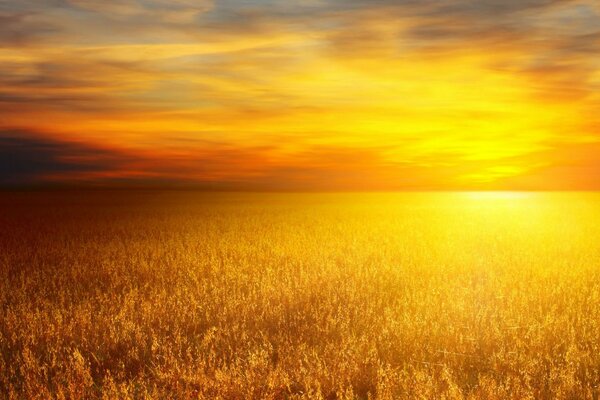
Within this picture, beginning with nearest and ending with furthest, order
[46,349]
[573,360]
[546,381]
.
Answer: [546,381] → [573,360] → [46,349]

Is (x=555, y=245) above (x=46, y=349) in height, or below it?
below

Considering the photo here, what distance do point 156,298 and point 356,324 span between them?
12.3ft

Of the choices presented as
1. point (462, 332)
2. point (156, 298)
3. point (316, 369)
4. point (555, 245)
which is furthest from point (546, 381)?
point (555, 245)

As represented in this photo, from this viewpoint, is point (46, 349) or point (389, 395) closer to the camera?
point (389, 395)

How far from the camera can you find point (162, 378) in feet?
19.6

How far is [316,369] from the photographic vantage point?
19.9ft

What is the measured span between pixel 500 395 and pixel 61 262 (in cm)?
1170

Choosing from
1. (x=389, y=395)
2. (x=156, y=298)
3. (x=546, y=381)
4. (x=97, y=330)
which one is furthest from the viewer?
(x=156, y=298)

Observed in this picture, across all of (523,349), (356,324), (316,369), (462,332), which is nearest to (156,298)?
(356,324)

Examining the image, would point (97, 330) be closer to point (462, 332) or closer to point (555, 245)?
point (462, 332)

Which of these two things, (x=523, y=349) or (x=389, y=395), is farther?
(x=523, y=349)

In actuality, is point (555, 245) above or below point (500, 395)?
below

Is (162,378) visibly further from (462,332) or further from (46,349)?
(462,332)

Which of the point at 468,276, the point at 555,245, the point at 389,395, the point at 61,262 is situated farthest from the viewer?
the point at 555,245
